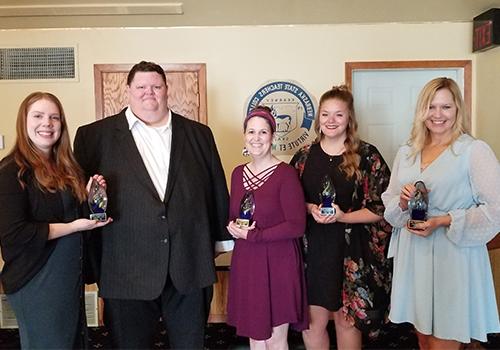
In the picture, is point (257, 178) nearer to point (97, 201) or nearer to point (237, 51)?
point (97, 201)

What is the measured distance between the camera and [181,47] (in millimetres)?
3643

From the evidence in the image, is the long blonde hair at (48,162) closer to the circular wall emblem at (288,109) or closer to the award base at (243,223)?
the award base at (243,223)

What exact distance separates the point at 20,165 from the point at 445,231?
1553 mm

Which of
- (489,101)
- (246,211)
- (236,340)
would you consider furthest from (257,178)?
(489,101)

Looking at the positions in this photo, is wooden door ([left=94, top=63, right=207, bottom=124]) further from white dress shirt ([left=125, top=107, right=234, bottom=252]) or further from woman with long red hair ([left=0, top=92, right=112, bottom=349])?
woman with long red hair ([left=0, top=92, right=112, bottom=349])

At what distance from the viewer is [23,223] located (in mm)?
1607

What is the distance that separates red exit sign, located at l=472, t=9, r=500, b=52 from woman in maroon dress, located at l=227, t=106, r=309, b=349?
2164 millimetres

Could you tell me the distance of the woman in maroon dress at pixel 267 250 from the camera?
1969mm

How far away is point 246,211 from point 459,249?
2.71 feet

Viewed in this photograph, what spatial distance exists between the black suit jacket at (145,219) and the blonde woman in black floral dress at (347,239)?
50cm

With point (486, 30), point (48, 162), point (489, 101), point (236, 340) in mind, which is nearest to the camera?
point (48, 162)

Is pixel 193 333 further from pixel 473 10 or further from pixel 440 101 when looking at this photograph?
pixel 473 10

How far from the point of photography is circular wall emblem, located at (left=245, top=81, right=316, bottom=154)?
3.71 meters

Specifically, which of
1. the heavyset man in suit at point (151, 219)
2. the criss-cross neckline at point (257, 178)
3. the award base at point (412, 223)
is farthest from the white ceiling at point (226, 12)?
the award base at point (412, 223)
